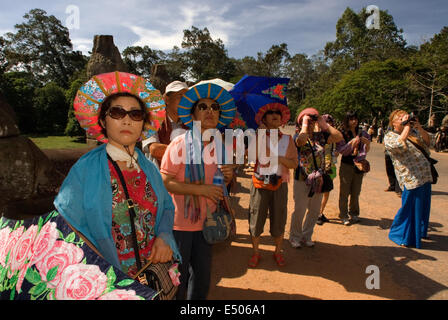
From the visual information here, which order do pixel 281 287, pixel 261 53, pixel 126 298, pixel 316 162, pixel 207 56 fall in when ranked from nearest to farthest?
pixel 126 298 → pixel 281 287 → pixel 316 162 → pixel 207 56 → pixel 261 53

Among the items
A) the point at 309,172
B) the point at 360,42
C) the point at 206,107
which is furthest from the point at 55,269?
the point at 360,42

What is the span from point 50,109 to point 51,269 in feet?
92.7

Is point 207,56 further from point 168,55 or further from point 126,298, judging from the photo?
point 126,298

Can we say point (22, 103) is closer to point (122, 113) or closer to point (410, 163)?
point (122, 113)

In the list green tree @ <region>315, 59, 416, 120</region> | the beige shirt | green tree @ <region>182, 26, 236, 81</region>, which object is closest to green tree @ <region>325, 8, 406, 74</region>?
green tree @ <region>315, 59, 416, 120</region>

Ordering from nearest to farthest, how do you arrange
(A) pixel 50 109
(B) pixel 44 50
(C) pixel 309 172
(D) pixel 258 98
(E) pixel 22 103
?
(D) pixel 258 98
(C) pixel 309 172
(E) pixel 22 103
(A) pixel 50 109
(B) pixel 44 50

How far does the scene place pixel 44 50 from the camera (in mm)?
38344

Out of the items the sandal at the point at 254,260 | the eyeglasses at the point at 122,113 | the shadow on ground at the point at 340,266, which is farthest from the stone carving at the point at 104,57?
the eyeglasses at the point at 122,113

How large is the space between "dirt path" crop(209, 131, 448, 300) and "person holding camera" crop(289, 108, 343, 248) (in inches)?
13.2
